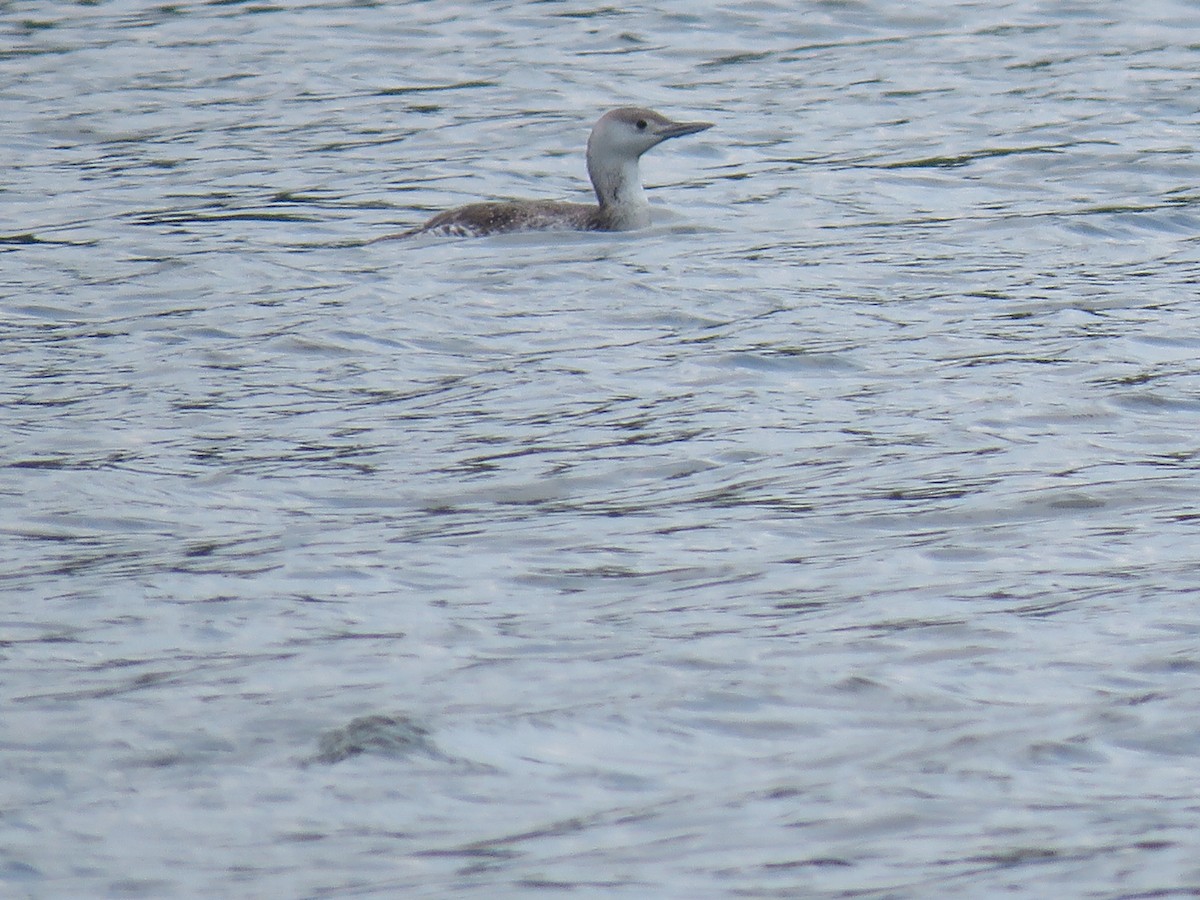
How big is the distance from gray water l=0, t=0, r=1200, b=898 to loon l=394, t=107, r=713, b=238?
154mm

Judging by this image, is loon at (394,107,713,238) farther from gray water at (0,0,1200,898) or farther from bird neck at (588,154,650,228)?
gray water at (0,0,1200,898)

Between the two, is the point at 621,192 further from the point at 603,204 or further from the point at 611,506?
the point at 611,506

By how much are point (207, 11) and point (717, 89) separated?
5155 mm

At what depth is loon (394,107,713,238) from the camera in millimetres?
11398

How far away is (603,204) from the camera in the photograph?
1192cm

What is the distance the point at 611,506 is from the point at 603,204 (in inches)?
200

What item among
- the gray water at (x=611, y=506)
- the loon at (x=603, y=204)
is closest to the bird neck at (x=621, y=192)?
the loon at (x=603, y=204)

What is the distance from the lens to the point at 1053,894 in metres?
4.45

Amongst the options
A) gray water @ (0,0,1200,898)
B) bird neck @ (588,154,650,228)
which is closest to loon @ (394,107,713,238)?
bird neck @ (588,154,650,228)

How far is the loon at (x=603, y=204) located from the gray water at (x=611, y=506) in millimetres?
154

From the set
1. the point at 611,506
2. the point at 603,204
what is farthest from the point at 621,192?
the point at 611,506

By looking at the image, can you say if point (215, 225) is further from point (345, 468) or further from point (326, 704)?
point (326, 704)

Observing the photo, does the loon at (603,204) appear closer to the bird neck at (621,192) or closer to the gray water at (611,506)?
the bird neck at (621,192)

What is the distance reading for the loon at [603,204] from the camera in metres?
11.4
